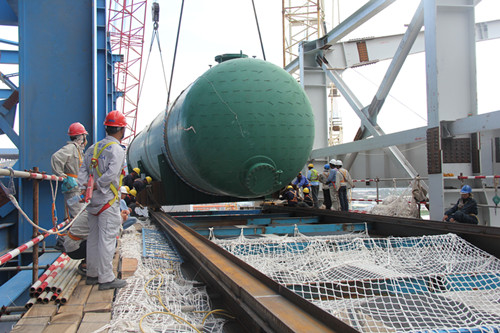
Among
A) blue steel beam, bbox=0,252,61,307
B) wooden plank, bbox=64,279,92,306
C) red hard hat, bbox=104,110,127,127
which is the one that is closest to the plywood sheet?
wooden plank, bbox=64,279,92,306

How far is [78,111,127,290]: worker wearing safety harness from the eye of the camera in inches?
121

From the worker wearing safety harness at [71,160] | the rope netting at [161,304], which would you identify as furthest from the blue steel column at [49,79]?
the rope netting at [161,304]

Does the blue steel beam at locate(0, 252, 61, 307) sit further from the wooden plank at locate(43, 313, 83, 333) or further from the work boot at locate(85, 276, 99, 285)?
the wooden plank at locate(43, 313, 83, 333)

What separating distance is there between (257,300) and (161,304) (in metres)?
0.88

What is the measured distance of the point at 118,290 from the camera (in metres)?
2.98

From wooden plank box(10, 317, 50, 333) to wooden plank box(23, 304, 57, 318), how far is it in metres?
0.04

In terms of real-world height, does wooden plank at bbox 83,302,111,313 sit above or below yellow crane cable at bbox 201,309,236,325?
above

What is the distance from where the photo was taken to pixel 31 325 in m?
2.29

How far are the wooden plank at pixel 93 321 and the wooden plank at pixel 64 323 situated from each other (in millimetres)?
37

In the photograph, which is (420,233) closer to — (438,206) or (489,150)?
(438,206)

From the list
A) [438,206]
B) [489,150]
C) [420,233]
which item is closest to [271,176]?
[420,233]

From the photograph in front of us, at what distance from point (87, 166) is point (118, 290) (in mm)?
1066

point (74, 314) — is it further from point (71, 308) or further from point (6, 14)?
point (6, 14)

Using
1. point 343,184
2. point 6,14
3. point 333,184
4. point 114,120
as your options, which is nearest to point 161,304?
point 114,120
